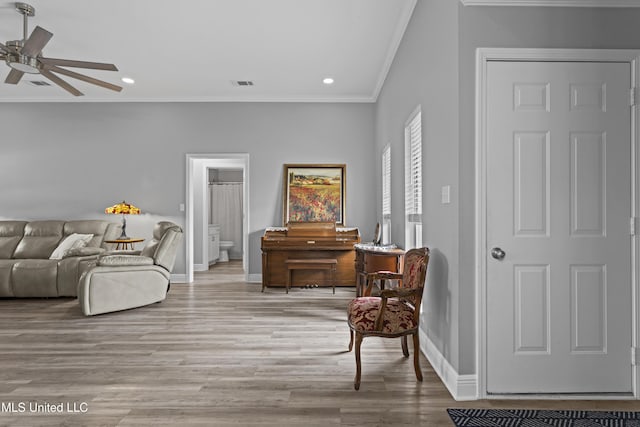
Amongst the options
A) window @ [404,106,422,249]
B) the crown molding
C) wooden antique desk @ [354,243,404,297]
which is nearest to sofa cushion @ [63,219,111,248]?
wooden antique desk @ [354,243,404,297]

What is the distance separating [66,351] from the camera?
320 cm

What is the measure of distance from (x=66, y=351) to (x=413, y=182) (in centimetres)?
334

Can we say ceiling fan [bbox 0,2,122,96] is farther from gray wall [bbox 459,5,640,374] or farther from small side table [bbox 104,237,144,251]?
gray wall [bbox 459,5,640,374]

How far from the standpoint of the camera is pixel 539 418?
6.90 feet

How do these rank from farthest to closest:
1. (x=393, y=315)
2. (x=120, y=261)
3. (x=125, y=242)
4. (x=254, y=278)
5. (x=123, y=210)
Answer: (x=254, y=278) → (x=123, y=210) → (x=125, y=242) → (x=120, y=261) → (x=393, y=315)

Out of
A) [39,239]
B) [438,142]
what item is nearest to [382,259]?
[438,142]

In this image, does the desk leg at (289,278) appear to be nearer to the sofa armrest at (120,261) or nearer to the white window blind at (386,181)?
the white window blind at (386,181)

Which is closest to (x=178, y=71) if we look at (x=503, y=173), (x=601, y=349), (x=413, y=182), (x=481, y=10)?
(x=413, y=182)

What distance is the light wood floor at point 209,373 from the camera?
7.15 feet

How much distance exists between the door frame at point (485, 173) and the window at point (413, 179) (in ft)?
3.18

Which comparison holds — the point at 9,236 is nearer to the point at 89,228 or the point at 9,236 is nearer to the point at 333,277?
the point at 89,228

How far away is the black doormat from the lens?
2.04m

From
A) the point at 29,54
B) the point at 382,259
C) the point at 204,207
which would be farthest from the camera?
the point at 204,207

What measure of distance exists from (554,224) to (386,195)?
122 inches
